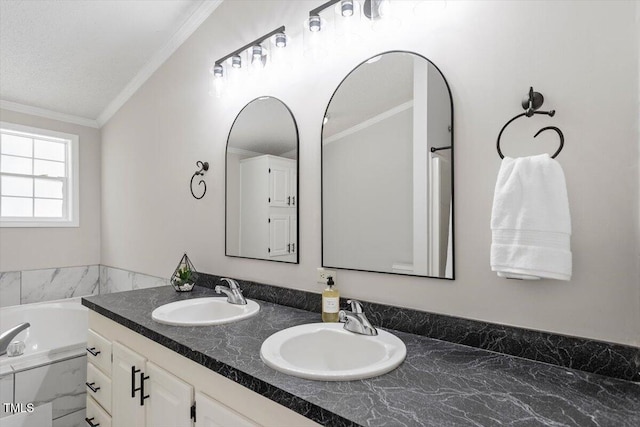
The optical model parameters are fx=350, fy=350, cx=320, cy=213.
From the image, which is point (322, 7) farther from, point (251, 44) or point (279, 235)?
point (279, 235)

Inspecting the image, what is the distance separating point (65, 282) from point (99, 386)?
2.17 metres

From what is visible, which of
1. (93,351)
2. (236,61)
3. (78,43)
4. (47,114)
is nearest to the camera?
(93,351)

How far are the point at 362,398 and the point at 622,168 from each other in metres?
0.93

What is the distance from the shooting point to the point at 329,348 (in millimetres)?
1306

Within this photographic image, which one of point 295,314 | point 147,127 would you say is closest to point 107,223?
point 147,127

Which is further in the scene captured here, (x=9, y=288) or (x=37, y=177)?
(x=37, y=177)

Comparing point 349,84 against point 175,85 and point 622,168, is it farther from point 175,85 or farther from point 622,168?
point 175,85

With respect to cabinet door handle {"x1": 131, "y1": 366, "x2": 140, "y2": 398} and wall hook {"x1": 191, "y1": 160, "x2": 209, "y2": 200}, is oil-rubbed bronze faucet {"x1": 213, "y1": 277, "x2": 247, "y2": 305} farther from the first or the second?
wall hook {"x1": 191, "y1": 160, "x2": 209, "y2": 200}

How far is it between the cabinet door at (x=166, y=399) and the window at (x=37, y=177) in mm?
2776

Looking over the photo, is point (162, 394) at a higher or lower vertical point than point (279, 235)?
lower

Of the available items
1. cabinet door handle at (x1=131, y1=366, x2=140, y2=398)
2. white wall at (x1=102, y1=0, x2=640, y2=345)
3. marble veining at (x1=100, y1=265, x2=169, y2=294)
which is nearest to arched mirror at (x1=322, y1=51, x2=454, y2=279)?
white wall at (x1=102, y1=0, x2=640, y2=345)

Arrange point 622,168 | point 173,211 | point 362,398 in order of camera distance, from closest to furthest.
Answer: point 362,398, point 622,168, point 173,211

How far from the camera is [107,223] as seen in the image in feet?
11.6

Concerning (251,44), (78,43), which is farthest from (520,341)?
(78,43)
